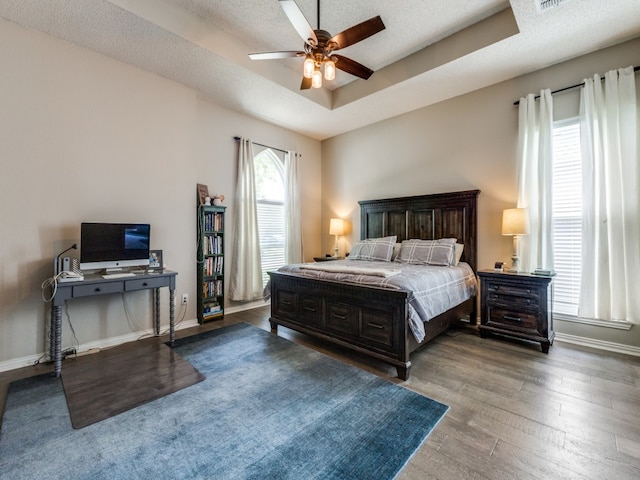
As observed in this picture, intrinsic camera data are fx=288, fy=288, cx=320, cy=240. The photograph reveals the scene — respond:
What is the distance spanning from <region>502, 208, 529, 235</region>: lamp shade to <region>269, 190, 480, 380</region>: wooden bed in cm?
58

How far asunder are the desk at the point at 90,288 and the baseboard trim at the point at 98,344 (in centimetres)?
15

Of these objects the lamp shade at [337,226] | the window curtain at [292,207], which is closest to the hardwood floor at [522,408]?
the window curtain at [292,207]

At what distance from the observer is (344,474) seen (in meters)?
1.43

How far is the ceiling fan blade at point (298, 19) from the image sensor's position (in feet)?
6.61

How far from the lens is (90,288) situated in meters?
2.57

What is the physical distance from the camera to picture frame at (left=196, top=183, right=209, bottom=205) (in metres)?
3.89

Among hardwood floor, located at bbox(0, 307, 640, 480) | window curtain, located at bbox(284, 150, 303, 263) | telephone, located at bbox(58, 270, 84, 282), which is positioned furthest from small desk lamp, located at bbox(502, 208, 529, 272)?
telephone, located at bbox(58, 270, 84, 282)

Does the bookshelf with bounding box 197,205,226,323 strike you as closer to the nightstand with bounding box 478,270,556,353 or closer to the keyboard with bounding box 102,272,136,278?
the keyboard with bounding box 102,272,136,278

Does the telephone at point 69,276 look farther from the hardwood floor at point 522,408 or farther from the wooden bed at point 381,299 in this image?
the wooden bed at point 381,299

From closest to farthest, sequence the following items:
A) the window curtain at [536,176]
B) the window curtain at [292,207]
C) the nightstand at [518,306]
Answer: the nightstand at [518,306]
the window curtain at [536,176]
the window curtain at [292,207]

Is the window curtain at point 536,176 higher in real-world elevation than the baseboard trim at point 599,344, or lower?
higher

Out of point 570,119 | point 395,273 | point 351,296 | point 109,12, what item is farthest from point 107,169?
point 570,119

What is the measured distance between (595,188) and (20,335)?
5719 millimetres

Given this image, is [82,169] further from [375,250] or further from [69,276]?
[375,250]
